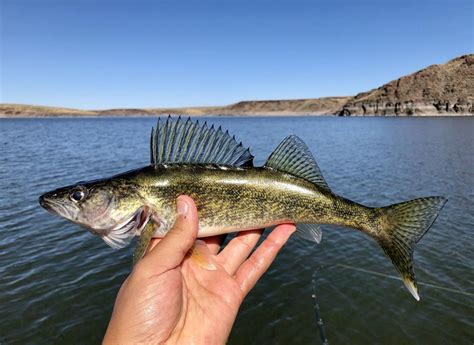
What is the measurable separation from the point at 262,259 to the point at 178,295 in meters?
2.28

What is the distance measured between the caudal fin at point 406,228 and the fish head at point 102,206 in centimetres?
398

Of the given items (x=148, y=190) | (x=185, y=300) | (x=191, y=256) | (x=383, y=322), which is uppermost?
(x=148, y=190)

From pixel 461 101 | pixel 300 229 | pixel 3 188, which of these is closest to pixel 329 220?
pixel 300 229

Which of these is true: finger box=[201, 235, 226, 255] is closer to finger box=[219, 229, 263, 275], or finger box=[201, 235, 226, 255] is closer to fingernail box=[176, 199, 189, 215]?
finger box=[219, 229, 263, 275]

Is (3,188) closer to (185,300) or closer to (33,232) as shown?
(33,232)

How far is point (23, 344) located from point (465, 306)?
1233 cm

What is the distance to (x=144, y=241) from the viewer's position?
4.88 m

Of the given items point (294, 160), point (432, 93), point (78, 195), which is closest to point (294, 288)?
point (294, 160)

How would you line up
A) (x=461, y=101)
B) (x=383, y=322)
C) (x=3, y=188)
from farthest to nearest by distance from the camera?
(x=461, y=101), (x=3, y=188), (x=383, y=322)

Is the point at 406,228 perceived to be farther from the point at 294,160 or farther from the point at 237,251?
the point at 237,251

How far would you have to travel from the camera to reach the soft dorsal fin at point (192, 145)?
17.7 ft

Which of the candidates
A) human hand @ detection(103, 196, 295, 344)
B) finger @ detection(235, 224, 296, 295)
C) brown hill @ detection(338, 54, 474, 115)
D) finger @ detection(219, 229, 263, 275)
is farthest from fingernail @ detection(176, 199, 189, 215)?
brown hill @ detection(338, 54, 474, 115)

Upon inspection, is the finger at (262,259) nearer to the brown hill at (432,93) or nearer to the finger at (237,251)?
the finger at (237,251)

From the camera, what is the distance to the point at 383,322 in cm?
938
